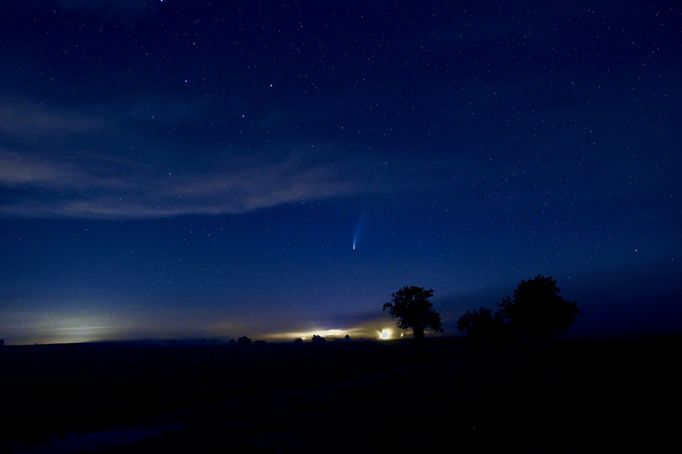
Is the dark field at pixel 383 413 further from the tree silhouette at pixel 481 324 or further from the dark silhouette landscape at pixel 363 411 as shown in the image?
the tree silhouette at pixel 481 324

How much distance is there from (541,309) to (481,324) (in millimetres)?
28448

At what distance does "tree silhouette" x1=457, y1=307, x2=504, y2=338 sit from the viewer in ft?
302

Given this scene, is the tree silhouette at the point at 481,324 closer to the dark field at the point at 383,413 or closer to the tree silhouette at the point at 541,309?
the tree silhouette at the point at 541,309

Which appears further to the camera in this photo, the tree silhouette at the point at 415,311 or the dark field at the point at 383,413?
the tree silhouette at the point at 415,311

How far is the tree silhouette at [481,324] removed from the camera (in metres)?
92.2

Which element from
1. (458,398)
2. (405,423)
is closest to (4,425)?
(405,423)

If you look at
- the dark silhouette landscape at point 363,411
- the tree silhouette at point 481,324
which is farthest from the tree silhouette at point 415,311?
the dark silhouette landscape at point 363,411

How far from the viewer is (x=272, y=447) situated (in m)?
14.4

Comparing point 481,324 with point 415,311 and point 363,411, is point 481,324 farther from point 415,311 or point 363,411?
point 363,411

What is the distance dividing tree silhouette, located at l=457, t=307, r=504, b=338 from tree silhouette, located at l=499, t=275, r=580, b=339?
18.3 meters

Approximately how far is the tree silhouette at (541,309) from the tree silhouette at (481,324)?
1827 centimetres

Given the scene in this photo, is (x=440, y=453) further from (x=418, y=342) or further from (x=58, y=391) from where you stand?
(x=418, y=342)

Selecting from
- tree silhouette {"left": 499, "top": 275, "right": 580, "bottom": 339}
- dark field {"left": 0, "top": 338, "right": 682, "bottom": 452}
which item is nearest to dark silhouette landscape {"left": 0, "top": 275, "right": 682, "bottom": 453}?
dark field {"left": 0, "top": 338, "right": 682, "bottom": 452}

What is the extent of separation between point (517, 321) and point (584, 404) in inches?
2415
